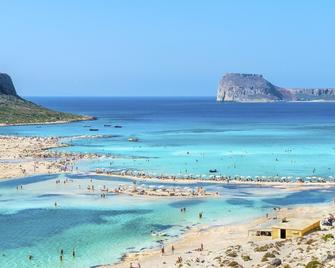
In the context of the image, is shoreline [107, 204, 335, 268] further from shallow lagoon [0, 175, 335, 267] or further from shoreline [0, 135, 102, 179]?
shoreline [0, 135, 102, 179]

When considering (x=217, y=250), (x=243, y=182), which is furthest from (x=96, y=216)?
(x=243, y=182)

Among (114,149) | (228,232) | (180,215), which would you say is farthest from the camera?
(114,149)

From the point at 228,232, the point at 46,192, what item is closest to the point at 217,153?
the point at 46,192

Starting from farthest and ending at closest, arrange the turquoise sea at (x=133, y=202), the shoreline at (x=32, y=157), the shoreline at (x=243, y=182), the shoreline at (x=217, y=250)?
the shoreline at (x=32, y=157) → the shoreline at (x=243, y=182) → the turquoise sea at (x=133, y=202) → the shoreline at (x=217, y=250)

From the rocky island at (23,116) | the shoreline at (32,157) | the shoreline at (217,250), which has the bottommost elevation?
the shoreline at (217,250)

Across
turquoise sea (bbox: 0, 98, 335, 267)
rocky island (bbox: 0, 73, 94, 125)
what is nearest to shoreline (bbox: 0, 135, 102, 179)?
turquoise sea (bbox: 0, 98, 335, 267)

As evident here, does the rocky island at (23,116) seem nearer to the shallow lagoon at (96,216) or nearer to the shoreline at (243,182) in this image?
the shoreline at (243,182)

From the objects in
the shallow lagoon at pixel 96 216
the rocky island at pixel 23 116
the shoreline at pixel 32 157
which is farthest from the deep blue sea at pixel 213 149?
the rocky island at pixel 23 116

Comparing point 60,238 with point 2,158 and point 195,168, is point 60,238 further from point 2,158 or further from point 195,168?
point 2,158

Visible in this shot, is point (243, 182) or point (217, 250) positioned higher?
point (243, 182)

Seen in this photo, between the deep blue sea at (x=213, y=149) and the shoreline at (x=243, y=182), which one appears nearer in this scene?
the shoreline at (x=243, y=182)

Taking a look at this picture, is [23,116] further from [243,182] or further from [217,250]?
[217,250]
